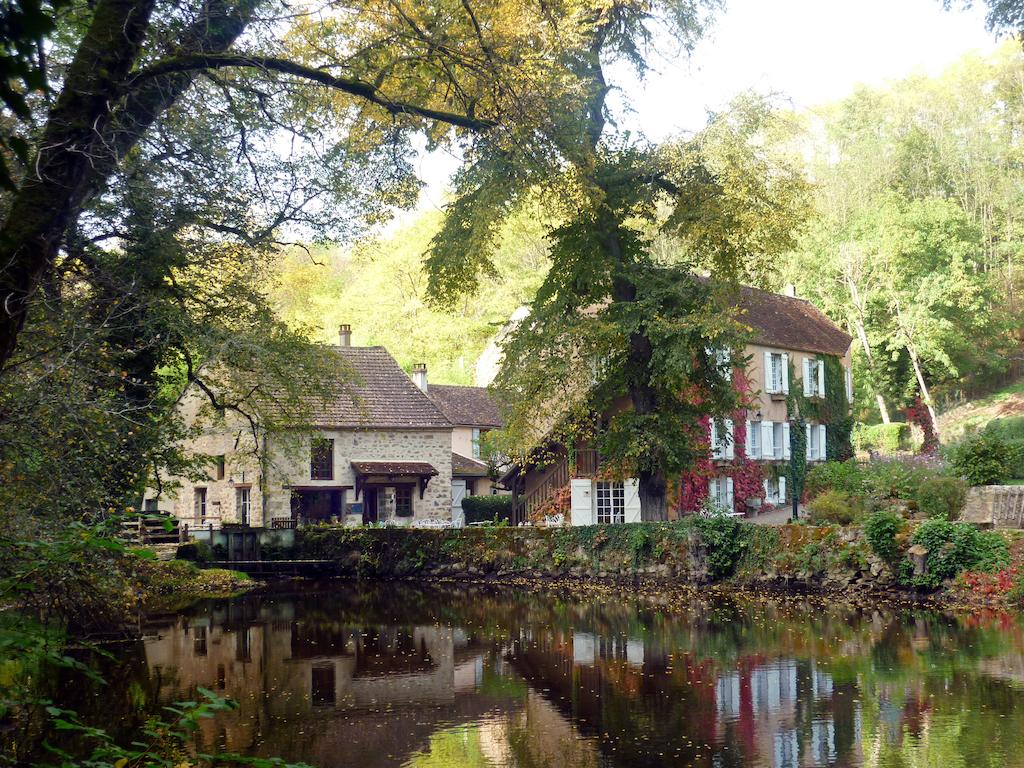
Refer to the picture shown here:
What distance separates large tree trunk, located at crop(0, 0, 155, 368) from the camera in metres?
5.45

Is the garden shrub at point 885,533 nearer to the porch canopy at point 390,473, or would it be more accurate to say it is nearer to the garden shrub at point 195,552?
the porch canopy at point 390,473

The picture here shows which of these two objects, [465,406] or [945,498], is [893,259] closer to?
[465,406]

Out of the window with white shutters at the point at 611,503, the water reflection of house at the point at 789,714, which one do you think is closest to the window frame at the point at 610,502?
the window with white shutters at the point at 611,503

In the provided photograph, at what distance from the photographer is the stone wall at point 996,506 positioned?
68.2 ft

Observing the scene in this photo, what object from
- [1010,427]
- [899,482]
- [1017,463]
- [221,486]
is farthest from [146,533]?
[1010,427]

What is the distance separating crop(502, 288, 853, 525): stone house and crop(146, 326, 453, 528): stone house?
4.70 m

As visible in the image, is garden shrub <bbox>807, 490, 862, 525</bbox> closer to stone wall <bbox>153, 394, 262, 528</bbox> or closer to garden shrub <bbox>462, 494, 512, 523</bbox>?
garden shrub <bbox>462, 494, 512, 523</bbox>


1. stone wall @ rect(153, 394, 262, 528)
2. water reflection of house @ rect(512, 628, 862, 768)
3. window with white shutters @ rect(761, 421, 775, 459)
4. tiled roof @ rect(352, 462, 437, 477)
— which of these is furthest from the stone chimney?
water reflection of house @ rect(512, 628, 862, 768)

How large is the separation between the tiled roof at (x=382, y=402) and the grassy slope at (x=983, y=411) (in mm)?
21921

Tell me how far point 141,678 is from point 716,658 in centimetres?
796

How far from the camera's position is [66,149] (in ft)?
19.2

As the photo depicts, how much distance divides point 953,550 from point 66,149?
60.5 feet

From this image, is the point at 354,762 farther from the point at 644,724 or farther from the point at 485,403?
the point at 485,403

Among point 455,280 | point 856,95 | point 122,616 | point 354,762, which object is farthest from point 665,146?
point 856,95
